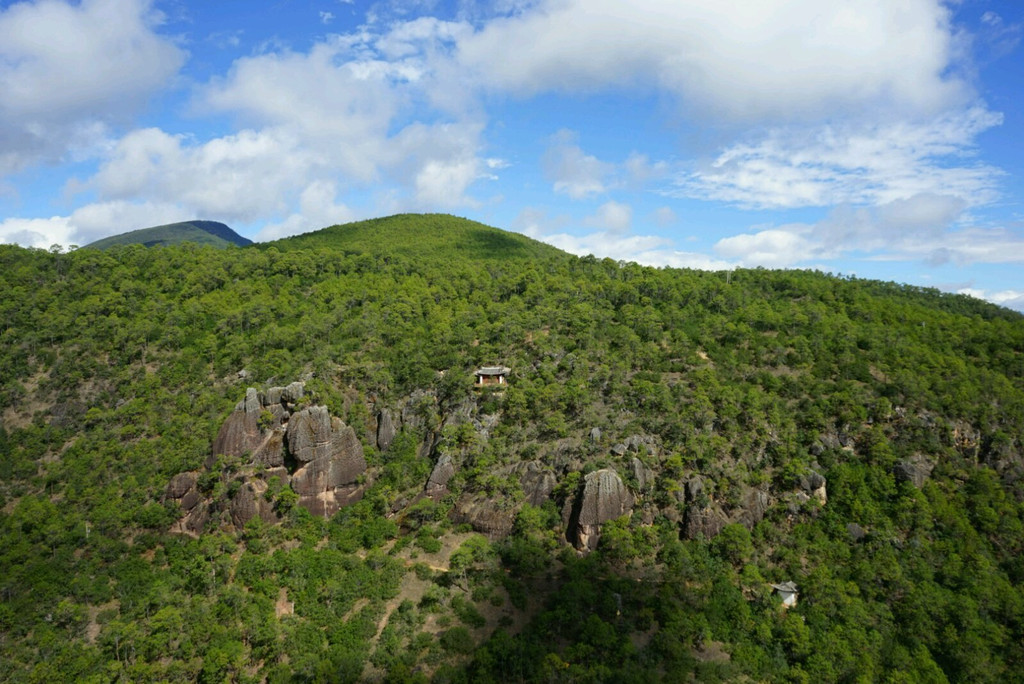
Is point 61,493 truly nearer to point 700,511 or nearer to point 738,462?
point 700,511

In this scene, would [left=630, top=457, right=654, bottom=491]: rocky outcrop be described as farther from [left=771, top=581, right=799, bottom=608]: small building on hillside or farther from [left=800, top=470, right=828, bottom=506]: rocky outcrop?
[left=800, top=470, right=828, bottom=506]: rocky outcrop

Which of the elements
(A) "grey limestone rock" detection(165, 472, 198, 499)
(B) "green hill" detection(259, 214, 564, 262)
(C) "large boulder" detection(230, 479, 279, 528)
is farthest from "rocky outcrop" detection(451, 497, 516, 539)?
(B) "green hill" detection(259, 214, 564, 262)

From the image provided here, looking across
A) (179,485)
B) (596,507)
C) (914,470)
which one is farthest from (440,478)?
(914,470)

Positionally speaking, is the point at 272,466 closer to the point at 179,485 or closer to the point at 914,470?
the point at 179,485

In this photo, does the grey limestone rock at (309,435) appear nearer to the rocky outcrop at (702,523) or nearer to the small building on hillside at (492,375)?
the small building on hillside at (492,375)

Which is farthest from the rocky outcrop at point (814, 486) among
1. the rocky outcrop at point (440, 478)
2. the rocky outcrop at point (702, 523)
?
the rocky outcrop at point (440, 478)

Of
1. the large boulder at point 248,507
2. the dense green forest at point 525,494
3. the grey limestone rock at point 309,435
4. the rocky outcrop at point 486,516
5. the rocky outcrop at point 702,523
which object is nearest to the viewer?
the dense green forest at point 525,494

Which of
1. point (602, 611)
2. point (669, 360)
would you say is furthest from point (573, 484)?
point (669, 360)
